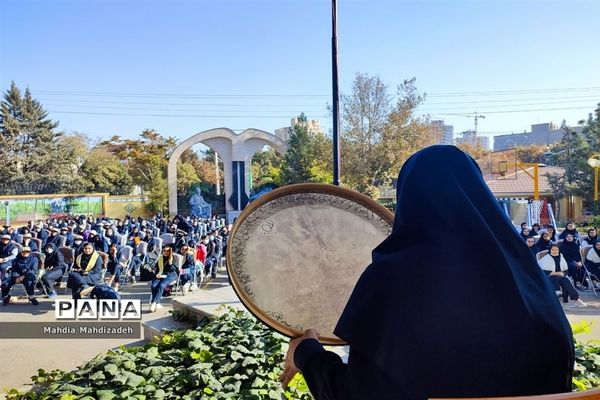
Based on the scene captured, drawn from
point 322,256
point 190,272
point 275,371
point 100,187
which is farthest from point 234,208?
point 322,256

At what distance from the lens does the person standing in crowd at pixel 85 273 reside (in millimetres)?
9516

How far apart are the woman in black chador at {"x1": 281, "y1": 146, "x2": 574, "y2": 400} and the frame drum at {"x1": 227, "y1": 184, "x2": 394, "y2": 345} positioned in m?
0.66

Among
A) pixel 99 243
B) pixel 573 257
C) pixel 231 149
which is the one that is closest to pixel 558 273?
pixel 573 257

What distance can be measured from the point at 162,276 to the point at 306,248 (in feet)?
29.0

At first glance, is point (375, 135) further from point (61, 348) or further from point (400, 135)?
point (61, 348)

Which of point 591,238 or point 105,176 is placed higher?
point 105,176

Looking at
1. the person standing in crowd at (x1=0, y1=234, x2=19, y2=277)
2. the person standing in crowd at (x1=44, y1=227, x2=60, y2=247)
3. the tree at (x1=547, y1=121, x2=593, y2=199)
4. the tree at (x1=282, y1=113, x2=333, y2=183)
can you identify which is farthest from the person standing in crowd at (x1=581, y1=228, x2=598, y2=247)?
the tree at (x1=547, y1=121, x2=593, y2=199)

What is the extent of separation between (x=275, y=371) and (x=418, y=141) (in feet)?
71.5

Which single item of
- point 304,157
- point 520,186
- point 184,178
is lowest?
point 520,186

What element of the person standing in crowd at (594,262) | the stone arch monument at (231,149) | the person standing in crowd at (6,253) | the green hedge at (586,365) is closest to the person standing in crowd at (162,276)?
the person standing in crowd at (6,253)

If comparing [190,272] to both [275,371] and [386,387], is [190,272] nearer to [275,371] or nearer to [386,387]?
[275,371]

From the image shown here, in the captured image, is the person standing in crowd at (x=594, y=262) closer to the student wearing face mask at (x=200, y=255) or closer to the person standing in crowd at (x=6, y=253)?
the student wearing face mask at (x=200, y=255)

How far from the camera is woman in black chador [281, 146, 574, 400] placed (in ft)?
3.49

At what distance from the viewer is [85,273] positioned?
9.73 m
